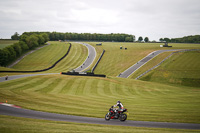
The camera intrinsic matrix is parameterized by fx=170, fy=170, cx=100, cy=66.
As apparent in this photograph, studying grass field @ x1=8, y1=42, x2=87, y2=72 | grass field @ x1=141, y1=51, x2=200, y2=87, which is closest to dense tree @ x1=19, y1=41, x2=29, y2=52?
grass field @ x1=8, y1=42, x2=87, y2=72

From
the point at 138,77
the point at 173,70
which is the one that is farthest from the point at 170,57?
the point at 138,77

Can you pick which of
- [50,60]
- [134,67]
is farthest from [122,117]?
[50,60]

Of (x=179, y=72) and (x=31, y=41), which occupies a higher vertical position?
(x=31, y=41)

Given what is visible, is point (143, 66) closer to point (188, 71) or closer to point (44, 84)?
point (188, 71)

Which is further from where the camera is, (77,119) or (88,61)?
(88,61)

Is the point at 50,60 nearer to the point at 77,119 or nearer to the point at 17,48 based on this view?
the point at 17,48

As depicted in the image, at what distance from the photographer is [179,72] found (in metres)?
59.5

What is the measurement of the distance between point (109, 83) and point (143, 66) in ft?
99.9

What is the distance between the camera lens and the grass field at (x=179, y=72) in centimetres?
5491

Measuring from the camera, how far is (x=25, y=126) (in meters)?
14.0

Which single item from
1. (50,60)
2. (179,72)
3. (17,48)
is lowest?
(179,72)

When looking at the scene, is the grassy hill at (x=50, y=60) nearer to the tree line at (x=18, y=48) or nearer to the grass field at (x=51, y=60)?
the grass field at (x=51, y=60)

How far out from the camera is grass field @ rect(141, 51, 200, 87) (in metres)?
54.9

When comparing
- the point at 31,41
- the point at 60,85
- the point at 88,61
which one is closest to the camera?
the point at 60,85
